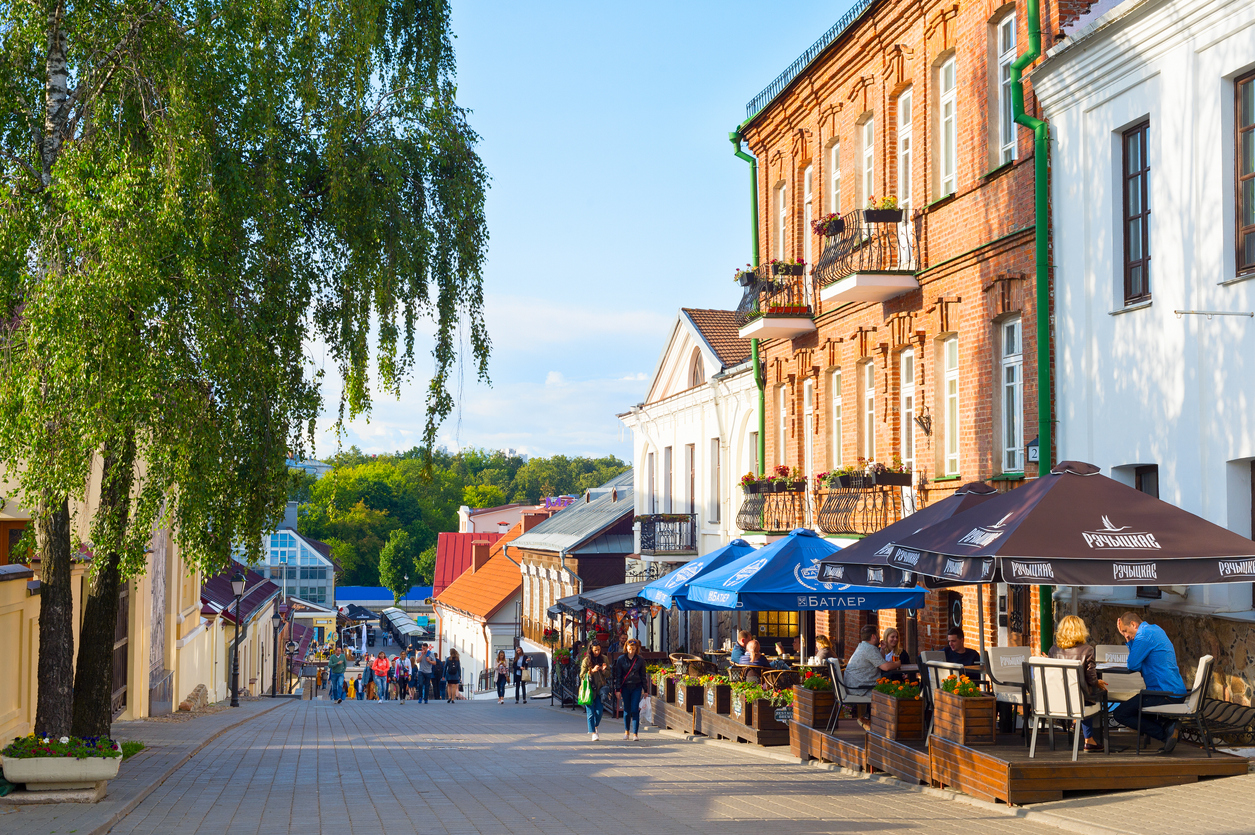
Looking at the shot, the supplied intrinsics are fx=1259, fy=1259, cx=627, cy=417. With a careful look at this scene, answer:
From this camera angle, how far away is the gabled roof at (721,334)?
29.6 m

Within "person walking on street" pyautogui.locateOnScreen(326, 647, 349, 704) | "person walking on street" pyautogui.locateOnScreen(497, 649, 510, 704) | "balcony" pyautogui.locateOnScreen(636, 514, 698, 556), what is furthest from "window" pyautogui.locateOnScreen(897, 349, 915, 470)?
"person walking on street" pyautogui.locateOnScreen(326, 647, 349, 704)

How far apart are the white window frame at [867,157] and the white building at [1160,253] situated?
556 cm

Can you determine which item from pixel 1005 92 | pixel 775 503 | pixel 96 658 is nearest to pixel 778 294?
pixel 775 503

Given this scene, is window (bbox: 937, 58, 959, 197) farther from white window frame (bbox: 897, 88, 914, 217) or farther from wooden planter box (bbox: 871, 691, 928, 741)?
wooden planter box (bbox: 871, 691, 928, 741)

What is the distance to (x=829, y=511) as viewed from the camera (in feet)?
67.6

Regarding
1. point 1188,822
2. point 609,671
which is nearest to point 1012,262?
point 1188,822

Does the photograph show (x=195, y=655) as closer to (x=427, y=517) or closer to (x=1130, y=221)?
(x=1130, y=221)

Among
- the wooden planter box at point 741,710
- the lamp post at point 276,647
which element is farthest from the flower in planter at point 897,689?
the lamp post at point 276,647

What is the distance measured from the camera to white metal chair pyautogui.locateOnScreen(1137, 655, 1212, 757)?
33.3 ft

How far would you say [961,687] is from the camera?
10.9 metres

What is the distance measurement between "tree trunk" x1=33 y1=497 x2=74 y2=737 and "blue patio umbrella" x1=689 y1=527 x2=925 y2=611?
784cm

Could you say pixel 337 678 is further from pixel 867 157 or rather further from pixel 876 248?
pixel 876 248

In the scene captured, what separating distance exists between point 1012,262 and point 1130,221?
2066 mm

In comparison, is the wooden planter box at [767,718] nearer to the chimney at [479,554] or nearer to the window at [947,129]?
the window at [947,129]
